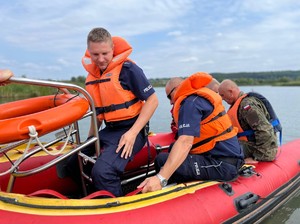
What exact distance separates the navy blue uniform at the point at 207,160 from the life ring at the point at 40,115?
84cm

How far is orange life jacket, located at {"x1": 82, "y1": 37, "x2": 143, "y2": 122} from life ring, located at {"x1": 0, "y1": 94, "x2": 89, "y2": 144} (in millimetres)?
245

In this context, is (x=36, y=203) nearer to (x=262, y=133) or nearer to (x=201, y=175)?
(x=201, y=175)

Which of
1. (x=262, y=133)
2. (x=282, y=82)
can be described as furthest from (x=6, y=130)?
(x=282, y=82)

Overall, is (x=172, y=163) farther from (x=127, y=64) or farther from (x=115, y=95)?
(x=127, y=64)

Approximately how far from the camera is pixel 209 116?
2.86 m

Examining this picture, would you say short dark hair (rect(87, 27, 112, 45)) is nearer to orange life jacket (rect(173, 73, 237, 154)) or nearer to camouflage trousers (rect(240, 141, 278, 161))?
orange life jacket (rect(173, 73, 237, 154))

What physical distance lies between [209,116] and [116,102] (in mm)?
787

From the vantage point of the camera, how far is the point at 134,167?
3.78m

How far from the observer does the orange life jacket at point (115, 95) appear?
9.24 ft

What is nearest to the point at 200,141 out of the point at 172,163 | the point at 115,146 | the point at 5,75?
the point at 172,163

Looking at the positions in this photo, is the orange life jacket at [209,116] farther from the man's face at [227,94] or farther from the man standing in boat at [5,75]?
the man standing in boat at [5,75]

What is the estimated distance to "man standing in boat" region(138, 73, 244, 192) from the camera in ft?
8.75

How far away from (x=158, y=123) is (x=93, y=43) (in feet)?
27.2

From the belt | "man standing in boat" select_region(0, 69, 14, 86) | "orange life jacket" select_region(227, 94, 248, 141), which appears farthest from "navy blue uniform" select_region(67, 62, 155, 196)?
"orange life jacket" select_region(227, 94, 248, 141)
